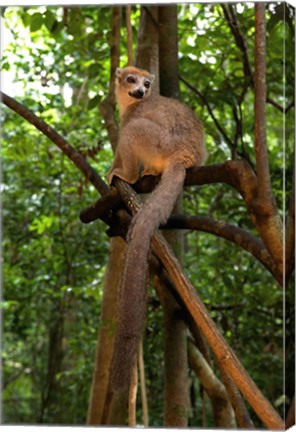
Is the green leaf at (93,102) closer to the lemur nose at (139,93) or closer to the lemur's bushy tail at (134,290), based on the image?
the lemur nose at (139,93)

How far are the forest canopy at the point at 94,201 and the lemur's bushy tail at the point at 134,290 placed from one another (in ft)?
1.99

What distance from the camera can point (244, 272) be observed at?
4.31 metres

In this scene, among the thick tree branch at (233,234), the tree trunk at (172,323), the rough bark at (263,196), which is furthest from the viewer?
the tree trunk at (172,323)

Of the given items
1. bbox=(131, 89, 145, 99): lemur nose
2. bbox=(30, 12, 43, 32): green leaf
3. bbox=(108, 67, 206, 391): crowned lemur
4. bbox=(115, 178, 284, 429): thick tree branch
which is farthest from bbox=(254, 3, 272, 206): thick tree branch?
bbox=(30, 12, 43, 32): green leaf

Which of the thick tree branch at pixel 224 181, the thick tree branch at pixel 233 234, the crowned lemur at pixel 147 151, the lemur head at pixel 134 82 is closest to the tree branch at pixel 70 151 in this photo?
the thick tree branch at pixel 224 181

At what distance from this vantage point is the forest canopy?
12.4ft

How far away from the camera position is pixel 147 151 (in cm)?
371

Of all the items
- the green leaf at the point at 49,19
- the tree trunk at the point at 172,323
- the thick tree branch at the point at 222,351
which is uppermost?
the green leaf at the point at 49,19

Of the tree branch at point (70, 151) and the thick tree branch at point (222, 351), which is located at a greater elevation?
the tree branch at point (70, 151)

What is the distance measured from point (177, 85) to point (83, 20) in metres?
0.76

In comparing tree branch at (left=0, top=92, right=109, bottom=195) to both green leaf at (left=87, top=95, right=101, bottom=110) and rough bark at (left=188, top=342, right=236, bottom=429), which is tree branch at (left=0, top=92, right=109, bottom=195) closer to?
green leaf at (left=87, top=95, right=101, bottom=110)

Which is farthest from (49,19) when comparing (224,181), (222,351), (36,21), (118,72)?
(222,351)

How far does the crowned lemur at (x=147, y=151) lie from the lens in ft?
8.59

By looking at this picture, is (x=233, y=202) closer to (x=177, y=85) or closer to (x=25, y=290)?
(x=177, y=85)
